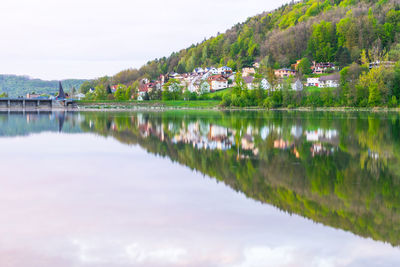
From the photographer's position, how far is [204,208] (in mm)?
11156

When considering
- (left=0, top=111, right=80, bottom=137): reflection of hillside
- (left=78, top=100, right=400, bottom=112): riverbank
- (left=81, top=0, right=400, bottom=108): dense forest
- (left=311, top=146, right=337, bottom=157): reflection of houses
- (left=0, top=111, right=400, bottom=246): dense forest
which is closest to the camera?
(left=0, top=111, right=400, bottom=246): dense forest

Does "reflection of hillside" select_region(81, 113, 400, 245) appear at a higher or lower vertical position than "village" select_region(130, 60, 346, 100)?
lower

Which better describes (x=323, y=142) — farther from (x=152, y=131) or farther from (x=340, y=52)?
(x=340, y=52)

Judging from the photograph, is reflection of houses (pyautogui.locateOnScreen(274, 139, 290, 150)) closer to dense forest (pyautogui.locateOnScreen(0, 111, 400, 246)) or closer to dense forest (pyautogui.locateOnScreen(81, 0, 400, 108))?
dense forest (pyautogui.locateOnScreen(0, 111, 400, 246))

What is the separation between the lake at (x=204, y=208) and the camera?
26.3ft

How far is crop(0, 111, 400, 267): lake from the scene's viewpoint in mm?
8008

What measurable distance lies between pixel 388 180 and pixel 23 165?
13.4 metres

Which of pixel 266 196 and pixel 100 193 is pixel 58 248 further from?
pixel 266 196

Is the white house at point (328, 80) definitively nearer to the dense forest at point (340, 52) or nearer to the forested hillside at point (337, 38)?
the dense forest at point (340, 52)

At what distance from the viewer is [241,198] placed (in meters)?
12.1

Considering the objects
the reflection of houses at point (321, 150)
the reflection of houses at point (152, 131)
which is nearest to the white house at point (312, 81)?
the reflection of houses at point (152, 131)

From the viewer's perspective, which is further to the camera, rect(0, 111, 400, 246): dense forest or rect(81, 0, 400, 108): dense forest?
rect(81, 0, 400, 108): dense forest

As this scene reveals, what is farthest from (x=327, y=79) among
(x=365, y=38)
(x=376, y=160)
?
(x=376, y=160)

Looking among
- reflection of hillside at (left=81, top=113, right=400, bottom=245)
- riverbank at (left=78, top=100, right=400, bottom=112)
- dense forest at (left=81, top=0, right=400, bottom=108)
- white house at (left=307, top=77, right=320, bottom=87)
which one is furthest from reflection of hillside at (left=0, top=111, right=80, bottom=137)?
white house at (left=307, top=77, right=320, bottom=87)
